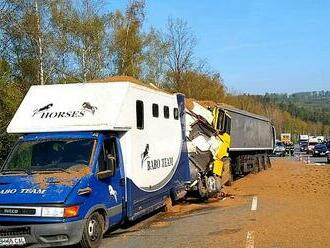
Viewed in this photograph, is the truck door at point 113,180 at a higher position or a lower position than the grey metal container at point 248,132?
lower

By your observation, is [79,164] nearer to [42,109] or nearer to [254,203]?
[42,109]

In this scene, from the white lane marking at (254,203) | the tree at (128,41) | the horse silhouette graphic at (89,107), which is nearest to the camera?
the horse silhouette graphic at (89,107)

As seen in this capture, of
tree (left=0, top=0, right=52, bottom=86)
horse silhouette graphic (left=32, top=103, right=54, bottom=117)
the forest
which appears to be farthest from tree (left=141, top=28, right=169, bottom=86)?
horse silhouette graphic (left=32, top=103, right=54, bottom=117)

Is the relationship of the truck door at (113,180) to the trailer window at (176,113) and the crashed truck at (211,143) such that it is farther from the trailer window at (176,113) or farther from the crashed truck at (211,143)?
the crashed truck at (211,143)

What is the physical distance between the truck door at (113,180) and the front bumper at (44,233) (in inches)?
50.4

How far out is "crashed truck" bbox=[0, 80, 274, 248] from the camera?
8.80 meters

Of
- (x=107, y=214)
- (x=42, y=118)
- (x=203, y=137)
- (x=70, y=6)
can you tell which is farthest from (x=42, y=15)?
(x=107, y=214)

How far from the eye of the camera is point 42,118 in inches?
422

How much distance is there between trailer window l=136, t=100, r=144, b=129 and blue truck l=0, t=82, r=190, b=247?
0.02 metres

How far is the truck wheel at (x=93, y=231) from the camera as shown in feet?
30.3

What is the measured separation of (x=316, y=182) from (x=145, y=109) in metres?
12.0

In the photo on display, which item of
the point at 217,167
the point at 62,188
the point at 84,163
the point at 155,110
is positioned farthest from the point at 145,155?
the point at 217,167

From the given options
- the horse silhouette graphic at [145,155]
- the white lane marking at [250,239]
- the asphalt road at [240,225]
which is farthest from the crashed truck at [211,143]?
the white lane marking at [250,239]

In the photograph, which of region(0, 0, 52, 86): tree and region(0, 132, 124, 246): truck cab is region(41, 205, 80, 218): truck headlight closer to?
region(0, 132, 124, 246): truck cab
